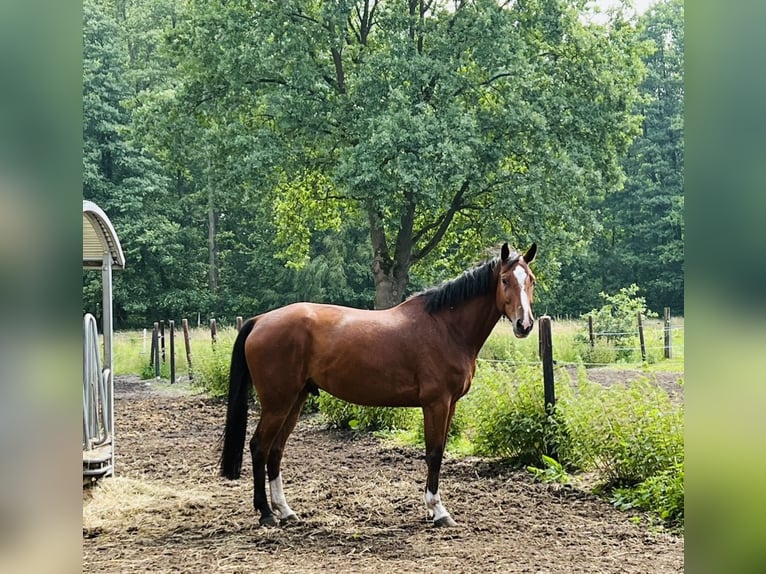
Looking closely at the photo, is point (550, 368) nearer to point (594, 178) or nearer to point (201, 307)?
point (594, 178)

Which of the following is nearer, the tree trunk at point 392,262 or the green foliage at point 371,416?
the green foliage at point 371,416

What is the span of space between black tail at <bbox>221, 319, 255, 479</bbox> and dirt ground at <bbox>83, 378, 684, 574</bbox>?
34cm

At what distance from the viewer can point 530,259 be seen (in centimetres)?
453

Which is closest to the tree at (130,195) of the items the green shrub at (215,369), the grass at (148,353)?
the grass at (148,353)

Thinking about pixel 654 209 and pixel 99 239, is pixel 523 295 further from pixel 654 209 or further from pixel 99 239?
pixel 654 209

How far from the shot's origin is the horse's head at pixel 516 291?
411 centimetres

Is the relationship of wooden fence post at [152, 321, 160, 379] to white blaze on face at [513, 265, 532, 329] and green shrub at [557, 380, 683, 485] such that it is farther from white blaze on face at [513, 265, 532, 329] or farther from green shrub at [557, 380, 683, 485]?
white blaze on face at [513, 265, 532, 329]

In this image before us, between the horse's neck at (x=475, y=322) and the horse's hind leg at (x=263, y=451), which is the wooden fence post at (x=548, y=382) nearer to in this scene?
the horse's neck at (x=475, y=322)

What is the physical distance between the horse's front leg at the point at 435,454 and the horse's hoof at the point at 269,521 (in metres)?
0.90

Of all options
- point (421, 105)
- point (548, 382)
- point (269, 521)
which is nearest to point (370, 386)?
point (269, 521)

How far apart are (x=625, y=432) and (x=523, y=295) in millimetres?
1289

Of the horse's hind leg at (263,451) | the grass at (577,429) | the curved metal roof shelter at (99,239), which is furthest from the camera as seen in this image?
the curved metal roof shelter at (99,239)
